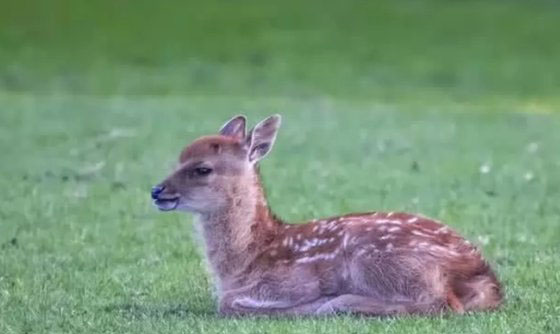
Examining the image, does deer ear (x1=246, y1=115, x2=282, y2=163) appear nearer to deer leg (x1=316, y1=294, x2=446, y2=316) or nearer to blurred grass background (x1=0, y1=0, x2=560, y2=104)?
deer leg (x1=316, y1=294, x2=446, y2=316)

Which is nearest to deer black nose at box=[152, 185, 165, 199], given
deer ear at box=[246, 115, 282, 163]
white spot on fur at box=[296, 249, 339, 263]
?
deer ear at box=[246, 115, 282, 163]

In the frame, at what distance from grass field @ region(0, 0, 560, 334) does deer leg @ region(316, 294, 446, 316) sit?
0.14 meters

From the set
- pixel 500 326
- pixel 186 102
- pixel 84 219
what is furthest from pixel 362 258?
pixel 186 102

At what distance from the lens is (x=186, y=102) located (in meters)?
22.9

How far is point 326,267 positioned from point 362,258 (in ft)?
0.59

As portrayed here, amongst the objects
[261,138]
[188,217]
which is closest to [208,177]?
[261,138]

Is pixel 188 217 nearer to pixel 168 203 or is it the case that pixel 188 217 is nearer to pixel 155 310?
pixel 168 203

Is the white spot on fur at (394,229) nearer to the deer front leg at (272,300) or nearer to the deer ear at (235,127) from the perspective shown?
the deer front leg at (272,300)

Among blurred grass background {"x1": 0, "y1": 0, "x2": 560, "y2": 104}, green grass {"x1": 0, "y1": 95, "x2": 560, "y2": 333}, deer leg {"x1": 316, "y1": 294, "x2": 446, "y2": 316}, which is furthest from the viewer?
blurred grass background {"x1": 0, "y1": 0, "x2": 560, "y2": 104}

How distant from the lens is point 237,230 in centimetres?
827

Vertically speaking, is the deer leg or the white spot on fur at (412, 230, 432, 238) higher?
the white spot on fur at (412, 230, 432, 238)

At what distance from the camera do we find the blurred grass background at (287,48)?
93.4 feet

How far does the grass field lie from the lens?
339 inches

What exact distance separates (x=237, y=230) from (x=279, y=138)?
911 centimetres
